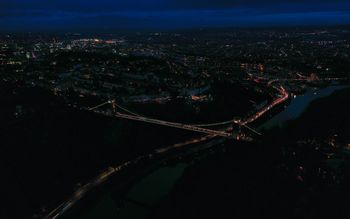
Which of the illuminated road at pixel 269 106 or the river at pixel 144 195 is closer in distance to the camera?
the river at pixel 144 195

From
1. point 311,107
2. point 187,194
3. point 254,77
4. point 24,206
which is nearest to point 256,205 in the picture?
point 187,194

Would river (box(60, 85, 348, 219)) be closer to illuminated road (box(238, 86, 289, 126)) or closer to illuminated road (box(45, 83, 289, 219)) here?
illuminated road (box(45, 83, 289, 219))

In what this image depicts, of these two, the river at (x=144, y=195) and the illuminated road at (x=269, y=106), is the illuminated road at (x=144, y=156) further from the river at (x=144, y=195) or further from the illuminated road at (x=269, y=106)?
the river at (x=144, y=195)

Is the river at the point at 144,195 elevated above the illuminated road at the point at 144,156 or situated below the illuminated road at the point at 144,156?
below

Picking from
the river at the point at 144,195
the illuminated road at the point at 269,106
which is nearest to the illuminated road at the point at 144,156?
the illuminated road at the point at 269,106

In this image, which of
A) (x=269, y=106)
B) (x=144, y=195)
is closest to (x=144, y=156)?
(x=144, y=195)

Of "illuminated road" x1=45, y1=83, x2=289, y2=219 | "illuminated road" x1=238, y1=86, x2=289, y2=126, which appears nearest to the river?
"illuminated road" x1=45, y1=83, x2=289, y2=219

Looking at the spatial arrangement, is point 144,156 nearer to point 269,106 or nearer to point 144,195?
point 144,195

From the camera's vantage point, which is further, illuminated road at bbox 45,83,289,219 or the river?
illuminated road at bbox 45,83,289,219

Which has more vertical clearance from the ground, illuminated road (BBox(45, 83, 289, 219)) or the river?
illuminated road (BBox(45, 83, 289, 219))

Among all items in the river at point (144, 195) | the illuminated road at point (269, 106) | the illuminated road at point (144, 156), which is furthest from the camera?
the illuminated road at point (269, 106)

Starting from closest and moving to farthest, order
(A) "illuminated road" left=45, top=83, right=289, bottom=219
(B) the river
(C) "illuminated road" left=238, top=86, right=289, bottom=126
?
(B) the river
(A) "illuminated road" left=45, top=83, right=289, bottom=219
(C) "illuminated road" left=238, top=86, right=289, bottom=126

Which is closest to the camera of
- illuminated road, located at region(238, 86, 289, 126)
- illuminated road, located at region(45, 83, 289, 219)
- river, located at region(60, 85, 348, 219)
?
river, located at region(60, 85, 348, 219)
